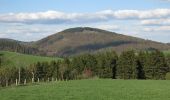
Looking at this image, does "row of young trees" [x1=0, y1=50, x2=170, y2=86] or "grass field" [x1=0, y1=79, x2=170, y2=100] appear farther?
"row of young trees" [x1=0, y1=50, x2=170, y2=86]

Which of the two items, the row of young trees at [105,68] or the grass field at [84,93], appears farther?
the row of young trees at [105,68]

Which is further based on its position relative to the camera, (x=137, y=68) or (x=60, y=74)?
(x=60, y=74)

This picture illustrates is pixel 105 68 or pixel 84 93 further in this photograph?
pixel 105 68

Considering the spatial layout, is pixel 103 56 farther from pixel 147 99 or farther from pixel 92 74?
pixel 147 99

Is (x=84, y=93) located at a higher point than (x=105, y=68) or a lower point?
lower

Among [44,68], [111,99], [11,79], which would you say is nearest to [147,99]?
[111,99]

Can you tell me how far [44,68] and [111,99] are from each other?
114 m

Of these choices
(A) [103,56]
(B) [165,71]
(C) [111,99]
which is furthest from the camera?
(A) [103,56]

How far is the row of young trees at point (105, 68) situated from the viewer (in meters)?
125

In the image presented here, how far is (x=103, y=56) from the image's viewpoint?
447 feet

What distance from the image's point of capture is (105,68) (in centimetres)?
13075

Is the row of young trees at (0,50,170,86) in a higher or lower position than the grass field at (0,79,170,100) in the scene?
higher

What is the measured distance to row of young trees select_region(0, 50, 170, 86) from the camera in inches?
4914

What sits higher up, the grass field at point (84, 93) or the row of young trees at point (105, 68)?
the row of young trees at point (105, 68)
